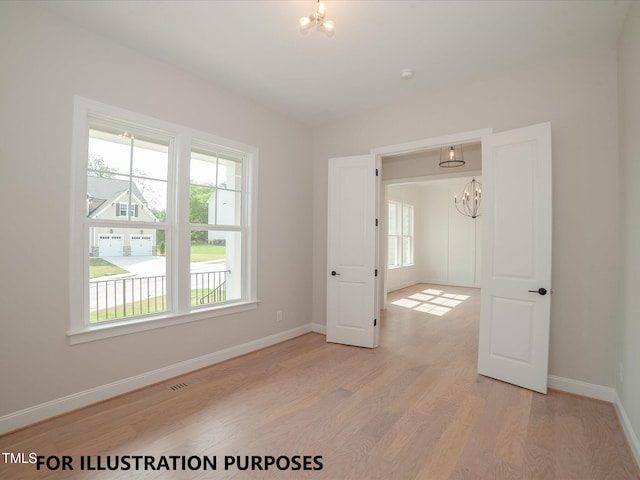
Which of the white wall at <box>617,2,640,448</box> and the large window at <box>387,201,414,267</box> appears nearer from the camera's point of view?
the white wall at <box>617,2,640,448</box>

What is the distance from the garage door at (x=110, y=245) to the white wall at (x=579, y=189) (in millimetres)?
3755

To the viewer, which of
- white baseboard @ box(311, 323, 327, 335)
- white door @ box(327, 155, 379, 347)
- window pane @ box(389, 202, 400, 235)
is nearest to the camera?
white door @ box(327, 155, 379, 347)

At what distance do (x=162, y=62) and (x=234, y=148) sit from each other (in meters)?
1.04

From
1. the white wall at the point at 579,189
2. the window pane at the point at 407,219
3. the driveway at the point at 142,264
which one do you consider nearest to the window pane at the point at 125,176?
the driveway at the point at 142,264

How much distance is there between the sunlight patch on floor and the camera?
633 centimetres

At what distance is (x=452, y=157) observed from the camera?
4836 mm

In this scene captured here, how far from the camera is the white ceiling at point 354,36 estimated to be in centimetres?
233

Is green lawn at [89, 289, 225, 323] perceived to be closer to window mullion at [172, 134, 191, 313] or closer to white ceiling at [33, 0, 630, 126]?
window mullion at [172, 134, 191, 313]

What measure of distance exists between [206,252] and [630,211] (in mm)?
3708

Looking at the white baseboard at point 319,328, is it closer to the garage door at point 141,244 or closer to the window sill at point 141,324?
the window sill at point 141,324

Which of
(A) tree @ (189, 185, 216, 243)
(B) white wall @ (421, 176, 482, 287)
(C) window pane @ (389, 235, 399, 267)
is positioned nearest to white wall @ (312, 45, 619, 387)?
Answer: (A) tree @ (189, 185, 216, 243)

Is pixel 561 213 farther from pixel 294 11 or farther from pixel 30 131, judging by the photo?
pixel 30 131

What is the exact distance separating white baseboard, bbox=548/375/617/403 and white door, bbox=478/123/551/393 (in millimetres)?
199

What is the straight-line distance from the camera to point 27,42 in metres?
2.29
